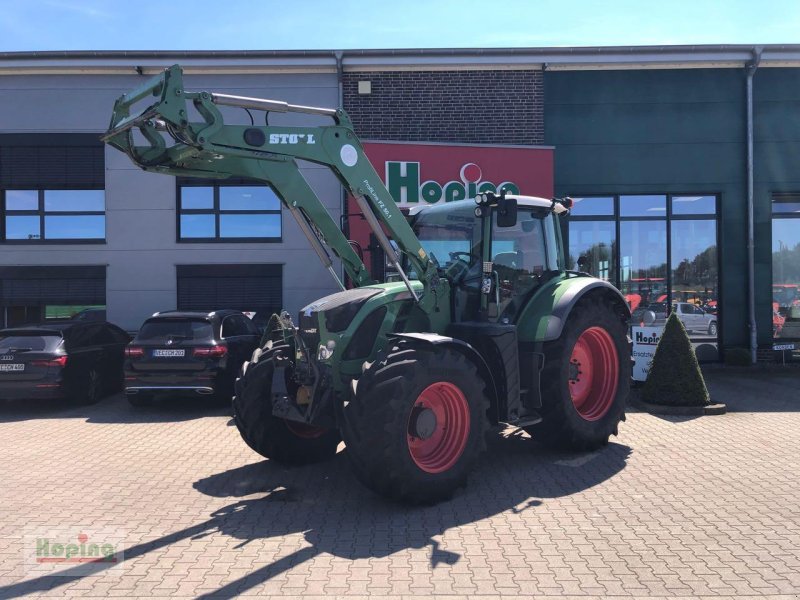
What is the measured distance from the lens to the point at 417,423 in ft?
17.1

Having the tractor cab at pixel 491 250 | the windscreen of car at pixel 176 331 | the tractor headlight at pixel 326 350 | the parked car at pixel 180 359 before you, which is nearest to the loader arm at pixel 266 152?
the tractor cab at pixel 491 250

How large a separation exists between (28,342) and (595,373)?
320 inches

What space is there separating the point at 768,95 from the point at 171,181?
471 inches

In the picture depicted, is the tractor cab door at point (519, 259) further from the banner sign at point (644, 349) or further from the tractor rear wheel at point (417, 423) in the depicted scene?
the banner sign at point (644, 349)

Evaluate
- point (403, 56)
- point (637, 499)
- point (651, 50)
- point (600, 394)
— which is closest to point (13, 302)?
point (403, 56)

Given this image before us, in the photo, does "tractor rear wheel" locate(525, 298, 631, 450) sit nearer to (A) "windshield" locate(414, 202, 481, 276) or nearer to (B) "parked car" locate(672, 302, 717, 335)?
(A) "windshield" locate(414, 202, 481, 276)

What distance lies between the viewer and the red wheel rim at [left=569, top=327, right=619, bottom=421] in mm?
7031

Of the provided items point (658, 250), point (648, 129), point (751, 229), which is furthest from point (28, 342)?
point (751, 229)

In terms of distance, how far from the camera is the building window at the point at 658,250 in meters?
13.1

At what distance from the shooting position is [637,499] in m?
5.32

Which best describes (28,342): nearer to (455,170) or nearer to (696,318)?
(455,170)

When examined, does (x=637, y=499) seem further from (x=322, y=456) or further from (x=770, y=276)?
(x=770, y=276)

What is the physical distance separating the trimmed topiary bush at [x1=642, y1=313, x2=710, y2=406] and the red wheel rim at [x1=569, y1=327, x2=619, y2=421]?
236 cm

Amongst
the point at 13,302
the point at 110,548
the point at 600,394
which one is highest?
the point at 13,302
